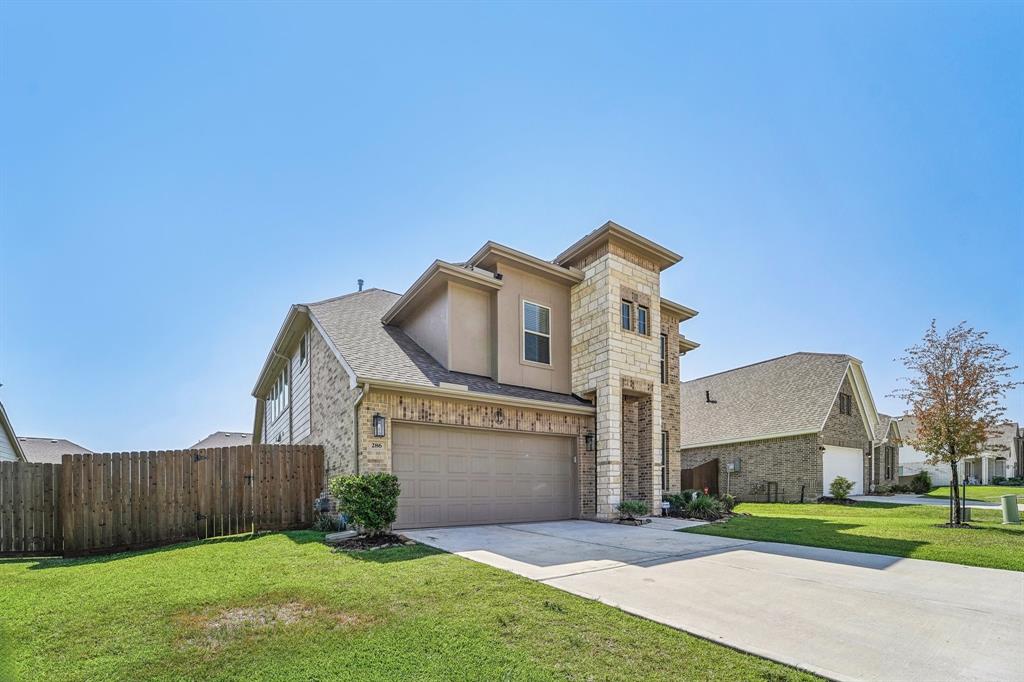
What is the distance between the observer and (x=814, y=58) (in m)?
10.7

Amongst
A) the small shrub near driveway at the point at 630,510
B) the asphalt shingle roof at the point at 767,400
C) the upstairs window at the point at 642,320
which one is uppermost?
the upstairs window at the point at 642,320

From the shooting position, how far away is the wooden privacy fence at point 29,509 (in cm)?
866

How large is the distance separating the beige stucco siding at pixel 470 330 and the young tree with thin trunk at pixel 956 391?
35.9 feet

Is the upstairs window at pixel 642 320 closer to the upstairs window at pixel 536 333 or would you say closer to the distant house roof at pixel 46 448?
the upstairs window at pixel 536 333

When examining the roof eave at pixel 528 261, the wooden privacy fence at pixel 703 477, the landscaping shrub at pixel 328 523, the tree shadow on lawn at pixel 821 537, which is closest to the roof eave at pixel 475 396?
the landscaping shrub at pixel 328 523

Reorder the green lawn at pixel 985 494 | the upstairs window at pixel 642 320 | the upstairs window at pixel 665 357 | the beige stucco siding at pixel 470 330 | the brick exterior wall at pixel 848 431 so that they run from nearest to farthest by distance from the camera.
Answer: the beige stucco siding at pixel 470 330, the upstairs window at pixel 642 320, the upstairs window at pixel 665 357, the brick exterior wall at pixel 848 431, the green lawn at pixel 985 494

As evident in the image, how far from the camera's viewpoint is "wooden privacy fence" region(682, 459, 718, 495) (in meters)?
22.7

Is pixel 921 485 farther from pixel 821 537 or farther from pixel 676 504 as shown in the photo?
pixel 821 537

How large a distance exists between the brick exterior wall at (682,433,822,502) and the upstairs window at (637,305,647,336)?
429 inches

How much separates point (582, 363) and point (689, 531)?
4.99 metres

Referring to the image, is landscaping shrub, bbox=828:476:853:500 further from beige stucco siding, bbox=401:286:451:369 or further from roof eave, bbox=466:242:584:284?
beige stucco siding, bbox=401:286:451:369

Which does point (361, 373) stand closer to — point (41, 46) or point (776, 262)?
point (41, 46)

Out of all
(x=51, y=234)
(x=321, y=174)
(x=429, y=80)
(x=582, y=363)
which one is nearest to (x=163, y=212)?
(x=51, y=234)

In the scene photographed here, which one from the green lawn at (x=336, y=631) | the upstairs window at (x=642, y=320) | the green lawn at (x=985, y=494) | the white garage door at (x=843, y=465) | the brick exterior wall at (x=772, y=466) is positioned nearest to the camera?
the green lawn at (x=336, y=631)
